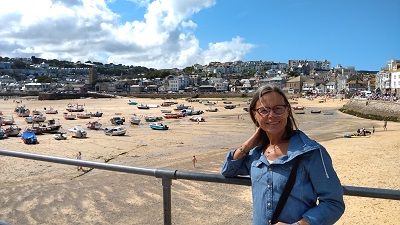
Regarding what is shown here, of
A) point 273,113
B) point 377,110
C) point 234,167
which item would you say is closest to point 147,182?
point 234,167

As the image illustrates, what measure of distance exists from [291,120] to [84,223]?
7.03ft

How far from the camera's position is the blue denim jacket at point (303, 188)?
63.5 inches

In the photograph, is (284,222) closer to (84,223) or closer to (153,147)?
(84,223)

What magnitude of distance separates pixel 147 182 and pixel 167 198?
1798mm

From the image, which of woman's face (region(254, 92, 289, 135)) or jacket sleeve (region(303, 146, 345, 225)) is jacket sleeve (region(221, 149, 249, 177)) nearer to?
woman's face (region(254, 92, 289, 135))

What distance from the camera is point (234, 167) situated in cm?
207

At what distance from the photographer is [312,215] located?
1612 millimetres

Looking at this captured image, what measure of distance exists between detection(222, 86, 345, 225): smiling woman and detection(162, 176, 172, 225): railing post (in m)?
0.73

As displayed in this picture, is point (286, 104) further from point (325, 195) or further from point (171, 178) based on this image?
point (171, 178)

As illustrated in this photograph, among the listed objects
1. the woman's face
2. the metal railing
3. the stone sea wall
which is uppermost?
the woman's face

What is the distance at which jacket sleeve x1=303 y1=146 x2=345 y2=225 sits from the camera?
1606 millimetres

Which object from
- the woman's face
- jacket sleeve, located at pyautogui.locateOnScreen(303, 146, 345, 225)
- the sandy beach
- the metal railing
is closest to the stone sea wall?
the sandy beach

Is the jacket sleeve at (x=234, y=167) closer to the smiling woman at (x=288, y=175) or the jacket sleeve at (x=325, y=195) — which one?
the smiling woman at (x=288, y=175)

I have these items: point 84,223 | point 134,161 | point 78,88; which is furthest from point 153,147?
point 78,88
